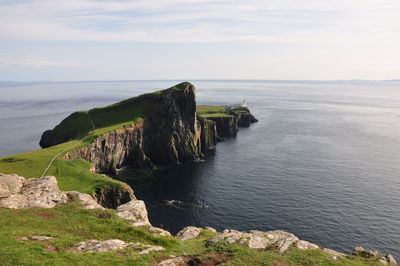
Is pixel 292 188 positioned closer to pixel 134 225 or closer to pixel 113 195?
pixel 113 195

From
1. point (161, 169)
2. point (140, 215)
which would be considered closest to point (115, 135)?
point (161, 169)

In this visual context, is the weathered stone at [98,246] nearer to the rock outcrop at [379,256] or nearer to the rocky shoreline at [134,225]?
the rocky shoreline at [134,225]

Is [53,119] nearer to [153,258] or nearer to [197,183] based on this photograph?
[197,183]

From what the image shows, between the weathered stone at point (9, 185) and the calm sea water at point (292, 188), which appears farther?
the calm sea water at point (292, 188)

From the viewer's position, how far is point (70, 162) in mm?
65938

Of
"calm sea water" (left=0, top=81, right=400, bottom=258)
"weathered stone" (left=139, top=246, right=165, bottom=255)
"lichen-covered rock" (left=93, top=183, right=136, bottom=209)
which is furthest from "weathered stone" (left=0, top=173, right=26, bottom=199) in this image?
"calm sea water" (left=0, top=81, right=400, bottom=258)

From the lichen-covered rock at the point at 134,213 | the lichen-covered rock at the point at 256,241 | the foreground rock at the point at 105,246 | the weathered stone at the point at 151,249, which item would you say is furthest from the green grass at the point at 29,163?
the lichen-covered rock at the point at 256,241

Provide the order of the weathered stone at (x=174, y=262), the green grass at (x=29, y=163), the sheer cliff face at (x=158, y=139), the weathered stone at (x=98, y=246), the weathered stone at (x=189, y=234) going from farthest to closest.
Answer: the sheer cliff face at (x=158, y=139)
the green grass at (x=29, y=163)
the weathered stone at (x=189, y=234)
the weathered stone at (x=98, y=246)
the weathered stone at (x=174, y=262)

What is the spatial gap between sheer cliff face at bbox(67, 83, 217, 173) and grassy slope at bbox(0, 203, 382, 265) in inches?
2068

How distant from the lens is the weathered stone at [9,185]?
34781 mm

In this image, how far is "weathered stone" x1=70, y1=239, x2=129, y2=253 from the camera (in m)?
23.7

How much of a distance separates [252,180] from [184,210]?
84.8ft

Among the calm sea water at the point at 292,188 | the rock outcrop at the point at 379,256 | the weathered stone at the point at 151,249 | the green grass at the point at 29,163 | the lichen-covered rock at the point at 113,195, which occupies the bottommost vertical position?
the calm sea water at the point at 292,188

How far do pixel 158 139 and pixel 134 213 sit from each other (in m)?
69.4
